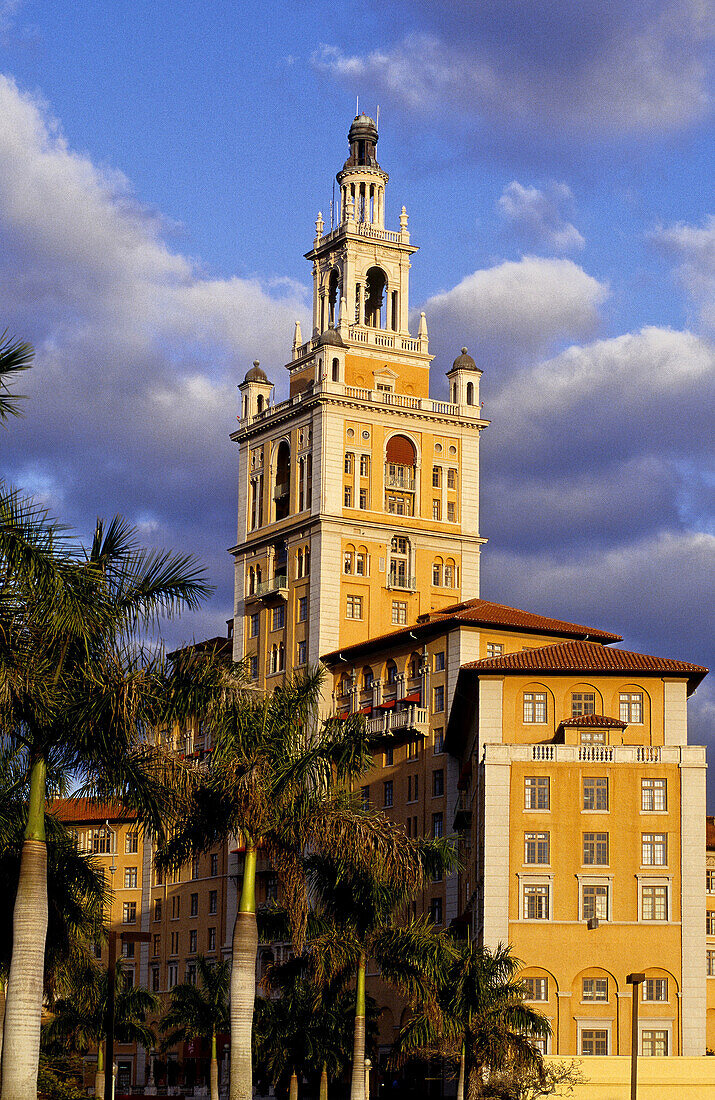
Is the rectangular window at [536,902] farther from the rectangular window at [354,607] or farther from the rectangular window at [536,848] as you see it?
the rectangular window at [354,607]

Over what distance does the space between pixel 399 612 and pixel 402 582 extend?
6.66 ft

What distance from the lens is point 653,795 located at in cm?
7812

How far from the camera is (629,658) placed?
87875 millimetres

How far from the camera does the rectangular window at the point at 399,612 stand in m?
121

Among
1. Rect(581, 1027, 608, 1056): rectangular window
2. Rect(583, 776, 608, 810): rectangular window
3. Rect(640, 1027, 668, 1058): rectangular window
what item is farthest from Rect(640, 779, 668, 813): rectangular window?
Rect(581, 1027, 608, 1056): rectangular window

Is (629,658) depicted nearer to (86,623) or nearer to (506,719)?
(506,719)

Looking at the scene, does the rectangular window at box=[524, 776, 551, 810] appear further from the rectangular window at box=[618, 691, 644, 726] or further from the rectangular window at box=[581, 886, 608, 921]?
the rectangular window at box=[618, 691, 644, 726]

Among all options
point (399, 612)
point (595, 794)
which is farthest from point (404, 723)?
point (595, 794)

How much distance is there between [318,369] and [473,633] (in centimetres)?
2631

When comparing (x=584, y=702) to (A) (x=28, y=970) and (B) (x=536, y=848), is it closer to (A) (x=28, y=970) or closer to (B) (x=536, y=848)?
(B) (x=536, y=848)

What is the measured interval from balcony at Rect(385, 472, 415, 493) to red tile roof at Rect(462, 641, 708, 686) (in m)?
35.6

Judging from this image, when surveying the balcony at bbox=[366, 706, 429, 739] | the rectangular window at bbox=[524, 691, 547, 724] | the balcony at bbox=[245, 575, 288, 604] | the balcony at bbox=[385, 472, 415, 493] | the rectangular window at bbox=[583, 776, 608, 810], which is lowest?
the rectangular window at bbox=[583, 776, 608, 810]

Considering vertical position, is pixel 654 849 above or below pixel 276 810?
above

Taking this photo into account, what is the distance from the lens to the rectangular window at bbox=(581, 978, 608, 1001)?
2968 inches
